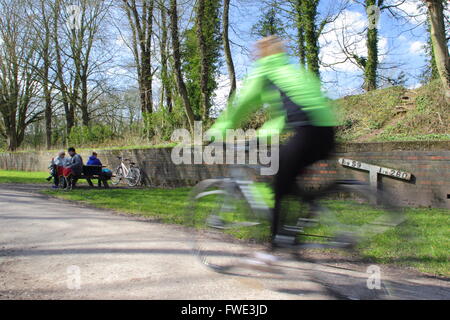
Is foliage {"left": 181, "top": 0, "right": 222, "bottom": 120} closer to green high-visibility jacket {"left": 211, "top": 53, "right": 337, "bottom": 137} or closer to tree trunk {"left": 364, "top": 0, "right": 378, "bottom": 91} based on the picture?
tree trunk {"left": 364, "top": 0, "right": 378, "bottom": 91}

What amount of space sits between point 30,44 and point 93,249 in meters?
28.9

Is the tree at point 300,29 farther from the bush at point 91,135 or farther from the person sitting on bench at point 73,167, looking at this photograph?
the person sitting on bench at point 73,167

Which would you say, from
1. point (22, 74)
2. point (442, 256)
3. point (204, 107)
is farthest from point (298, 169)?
point (22, 74)

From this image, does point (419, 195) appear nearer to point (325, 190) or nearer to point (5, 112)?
point (325, 190)

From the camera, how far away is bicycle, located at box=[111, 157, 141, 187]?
14.9 m

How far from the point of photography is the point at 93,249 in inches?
178

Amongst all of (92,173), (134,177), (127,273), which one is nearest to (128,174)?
(134,177)

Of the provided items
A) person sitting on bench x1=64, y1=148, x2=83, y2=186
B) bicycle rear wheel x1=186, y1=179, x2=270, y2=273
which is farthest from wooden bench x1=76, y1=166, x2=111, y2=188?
bicycle rear wheel x1=186, y1=179, x2=270, y2=273

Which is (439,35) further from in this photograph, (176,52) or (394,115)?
(176,52)

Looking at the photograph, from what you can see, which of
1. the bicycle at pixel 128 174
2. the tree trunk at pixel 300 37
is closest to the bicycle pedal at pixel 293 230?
the bicycle at pixel 128 174

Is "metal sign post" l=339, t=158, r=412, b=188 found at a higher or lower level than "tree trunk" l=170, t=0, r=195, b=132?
lower

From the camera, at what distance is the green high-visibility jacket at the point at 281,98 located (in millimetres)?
3156

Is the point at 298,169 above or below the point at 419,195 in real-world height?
above

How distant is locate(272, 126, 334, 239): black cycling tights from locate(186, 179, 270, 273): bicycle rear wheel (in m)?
0.44
